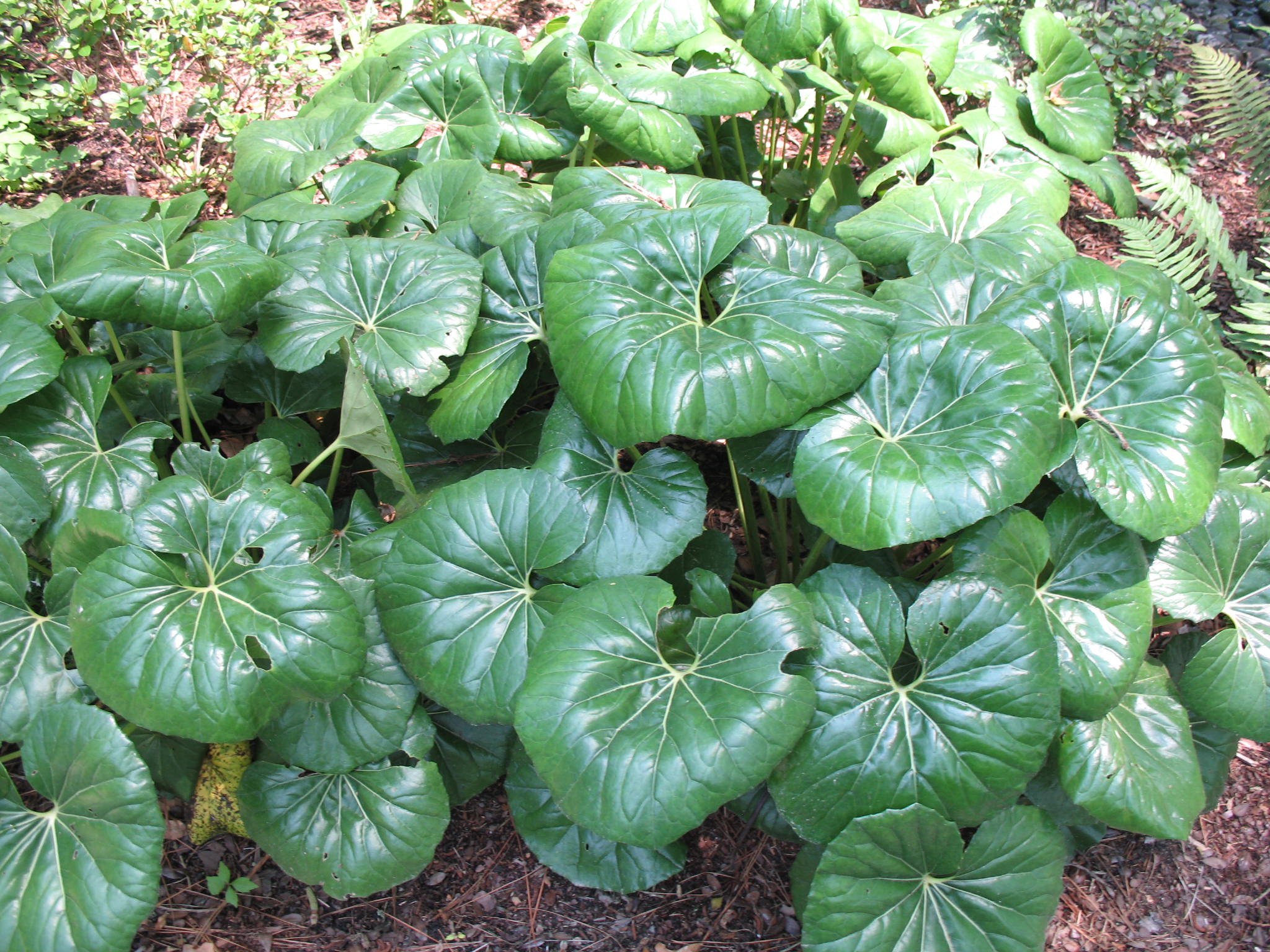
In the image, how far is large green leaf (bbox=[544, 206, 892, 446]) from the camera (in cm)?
196

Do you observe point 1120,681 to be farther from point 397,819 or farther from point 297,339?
point 297,339

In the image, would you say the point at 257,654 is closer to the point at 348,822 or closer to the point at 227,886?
the point at 348,822

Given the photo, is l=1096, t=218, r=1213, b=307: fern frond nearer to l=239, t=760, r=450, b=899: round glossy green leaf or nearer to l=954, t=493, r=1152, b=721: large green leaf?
l=954, t=493, r=1152, b=721: large green leaf

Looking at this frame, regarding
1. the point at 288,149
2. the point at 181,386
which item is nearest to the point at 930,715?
the point at 181,386

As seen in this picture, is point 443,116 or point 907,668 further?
point 443,116

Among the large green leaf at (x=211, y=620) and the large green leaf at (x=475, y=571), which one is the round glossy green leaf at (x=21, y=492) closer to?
the large green leaf at (x=211, y=620)

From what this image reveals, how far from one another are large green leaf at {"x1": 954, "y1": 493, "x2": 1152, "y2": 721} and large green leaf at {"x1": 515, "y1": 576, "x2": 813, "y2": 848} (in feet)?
1.59

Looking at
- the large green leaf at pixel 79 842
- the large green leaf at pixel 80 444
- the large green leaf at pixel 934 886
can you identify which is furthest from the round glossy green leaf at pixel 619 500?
the large green leaf at pixel 80 444

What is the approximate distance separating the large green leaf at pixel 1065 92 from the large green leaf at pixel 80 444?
321cm

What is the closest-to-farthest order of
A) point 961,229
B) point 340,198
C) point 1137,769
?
point 1137,769 < point 961,229 < point 340,198

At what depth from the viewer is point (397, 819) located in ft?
6.91

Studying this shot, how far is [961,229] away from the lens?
272 cm

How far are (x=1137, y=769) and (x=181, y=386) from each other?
268 cm

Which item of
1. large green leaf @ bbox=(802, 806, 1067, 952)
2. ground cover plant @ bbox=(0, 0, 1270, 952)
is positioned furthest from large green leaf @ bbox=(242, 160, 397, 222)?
large green leaf @ bbox=(802, 806, 1067, 952)
